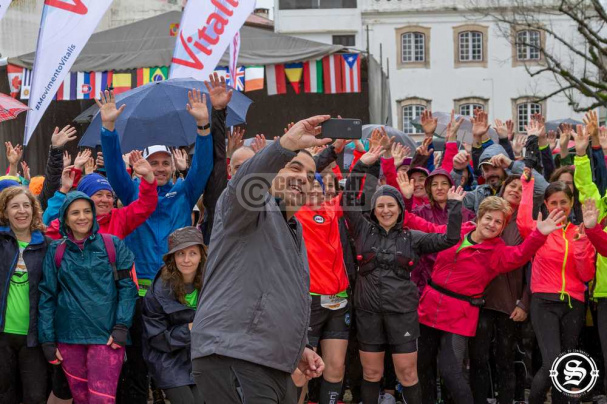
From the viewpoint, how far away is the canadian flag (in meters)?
15.9

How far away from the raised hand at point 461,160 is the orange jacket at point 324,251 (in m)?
2.09

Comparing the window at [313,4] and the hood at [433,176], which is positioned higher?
the window at [313,4]

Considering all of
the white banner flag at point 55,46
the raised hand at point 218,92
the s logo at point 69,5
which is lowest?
the raised hand at point 218,92

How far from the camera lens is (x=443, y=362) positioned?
704cm

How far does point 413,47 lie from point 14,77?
31.9m

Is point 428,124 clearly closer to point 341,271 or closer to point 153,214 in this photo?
point 341,271

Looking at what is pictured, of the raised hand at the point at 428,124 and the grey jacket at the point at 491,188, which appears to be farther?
the raised hand at the point at 428,124

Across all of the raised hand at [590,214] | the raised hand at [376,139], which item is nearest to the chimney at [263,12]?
the raised hand at [376,139]

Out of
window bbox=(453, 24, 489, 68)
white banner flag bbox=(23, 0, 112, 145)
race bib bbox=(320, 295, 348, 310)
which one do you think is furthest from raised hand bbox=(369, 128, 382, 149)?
window bbox=(453, 24, 489, 68)

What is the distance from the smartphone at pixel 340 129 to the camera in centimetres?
384

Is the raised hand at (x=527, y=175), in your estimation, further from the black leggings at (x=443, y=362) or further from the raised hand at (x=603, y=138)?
the black leggings at (x=443, y=362)

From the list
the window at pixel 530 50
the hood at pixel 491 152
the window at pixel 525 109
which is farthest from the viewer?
the window at pixel 525 109

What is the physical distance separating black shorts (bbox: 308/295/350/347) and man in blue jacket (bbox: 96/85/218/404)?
4.06ft

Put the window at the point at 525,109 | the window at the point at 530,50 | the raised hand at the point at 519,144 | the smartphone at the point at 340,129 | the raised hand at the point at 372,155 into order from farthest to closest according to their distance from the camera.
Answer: the window at the point at 525,109, the window at the point at 530,50, the raised hand at the point at 519,144, the raised hand at the point at 372,155, the smartphone at the point at 340,129
